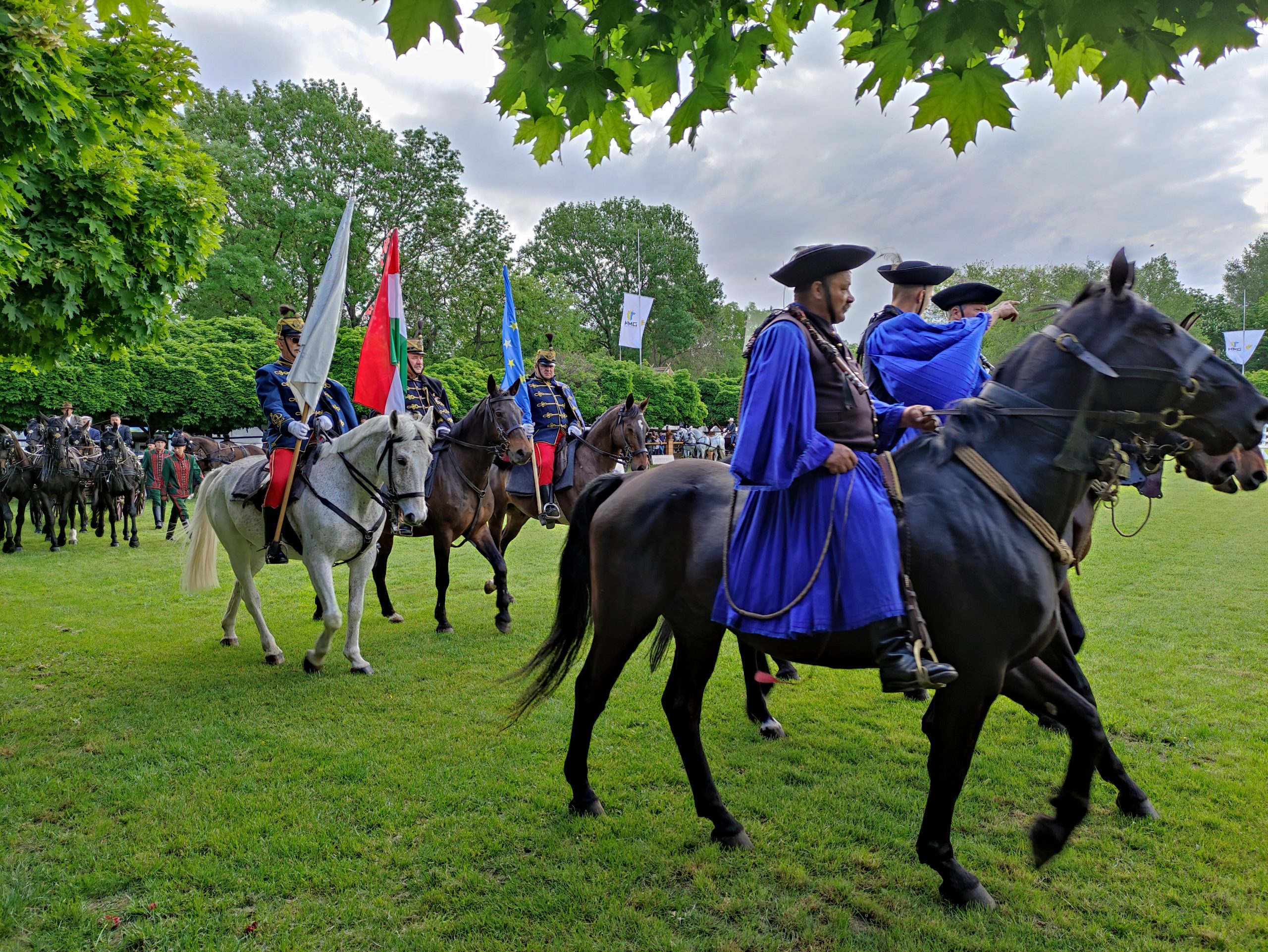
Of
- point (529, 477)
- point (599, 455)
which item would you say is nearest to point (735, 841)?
point (529, 477)

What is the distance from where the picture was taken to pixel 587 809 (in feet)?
13.5

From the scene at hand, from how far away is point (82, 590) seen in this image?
10.5 m

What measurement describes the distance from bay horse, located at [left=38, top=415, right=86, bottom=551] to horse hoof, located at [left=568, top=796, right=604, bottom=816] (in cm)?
1534

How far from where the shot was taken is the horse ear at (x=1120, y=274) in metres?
3.19

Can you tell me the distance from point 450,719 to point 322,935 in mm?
2433

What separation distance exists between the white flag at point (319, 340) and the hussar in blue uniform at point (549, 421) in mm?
3754

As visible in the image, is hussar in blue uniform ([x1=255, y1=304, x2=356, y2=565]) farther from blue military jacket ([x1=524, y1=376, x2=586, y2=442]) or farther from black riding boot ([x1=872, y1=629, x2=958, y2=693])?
black riding boot ([x1=872, y1=629, x2=958, y2=693])

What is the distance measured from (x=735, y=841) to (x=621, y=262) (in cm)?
6398

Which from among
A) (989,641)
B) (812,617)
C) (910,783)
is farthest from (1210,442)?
(910,783)

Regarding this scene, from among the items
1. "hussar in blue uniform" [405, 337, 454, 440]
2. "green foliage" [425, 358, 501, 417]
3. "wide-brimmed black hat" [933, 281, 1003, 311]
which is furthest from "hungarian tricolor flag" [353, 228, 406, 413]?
"green foliage" [425, 358, 501, 417]

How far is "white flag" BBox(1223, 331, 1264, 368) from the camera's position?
118 feet

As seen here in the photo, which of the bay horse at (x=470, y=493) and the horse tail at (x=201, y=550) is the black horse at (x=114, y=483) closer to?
the horse tail at (x=201, y=550)

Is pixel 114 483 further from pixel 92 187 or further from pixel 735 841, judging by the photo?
pixel 735 841

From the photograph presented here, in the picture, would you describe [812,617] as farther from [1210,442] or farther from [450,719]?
[450,719]
